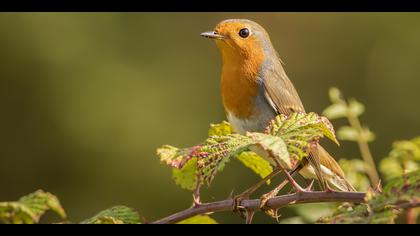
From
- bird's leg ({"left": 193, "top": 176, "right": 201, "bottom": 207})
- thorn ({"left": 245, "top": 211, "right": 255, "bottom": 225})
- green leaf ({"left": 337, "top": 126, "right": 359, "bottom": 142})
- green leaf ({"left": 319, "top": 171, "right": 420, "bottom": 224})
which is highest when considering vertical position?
green leaf ({"left": 337, "top": 126, "right": 359, "bottom": 142})

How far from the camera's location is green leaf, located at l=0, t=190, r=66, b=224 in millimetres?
1938

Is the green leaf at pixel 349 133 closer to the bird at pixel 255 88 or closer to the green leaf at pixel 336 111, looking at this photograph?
the green leaf at pixel 336 111

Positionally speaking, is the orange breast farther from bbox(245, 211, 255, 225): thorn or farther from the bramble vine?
bbox(245, 211, 255, 225): thorn

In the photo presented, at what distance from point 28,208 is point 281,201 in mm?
698

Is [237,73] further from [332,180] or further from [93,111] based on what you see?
[93,111]

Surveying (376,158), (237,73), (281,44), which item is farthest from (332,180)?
(281,44)

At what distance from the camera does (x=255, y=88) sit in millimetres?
3203

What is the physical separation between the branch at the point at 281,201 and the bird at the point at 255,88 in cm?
94

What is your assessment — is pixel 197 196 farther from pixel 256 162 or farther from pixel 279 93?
pixel 279 93

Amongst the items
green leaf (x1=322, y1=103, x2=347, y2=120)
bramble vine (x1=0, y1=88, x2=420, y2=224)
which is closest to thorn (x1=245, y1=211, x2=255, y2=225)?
bramble vine (x1=0, y1=88, x2=420, y2=224)

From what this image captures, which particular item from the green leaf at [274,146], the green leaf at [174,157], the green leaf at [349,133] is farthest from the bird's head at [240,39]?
the green leaf at [274,146]

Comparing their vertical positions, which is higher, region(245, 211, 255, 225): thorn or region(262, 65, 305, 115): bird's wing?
region(262, 65, 305, 115): bird's wing

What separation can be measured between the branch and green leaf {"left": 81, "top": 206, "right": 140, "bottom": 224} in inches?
3.8
